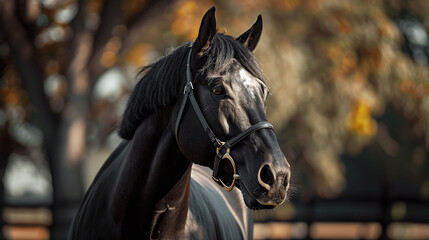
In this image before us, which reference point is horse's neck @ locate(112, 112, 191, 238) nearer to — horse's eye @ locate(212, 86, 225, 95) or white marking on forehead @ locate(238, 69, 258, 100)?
horse's eye @ locate(212, 86, 225, 95)

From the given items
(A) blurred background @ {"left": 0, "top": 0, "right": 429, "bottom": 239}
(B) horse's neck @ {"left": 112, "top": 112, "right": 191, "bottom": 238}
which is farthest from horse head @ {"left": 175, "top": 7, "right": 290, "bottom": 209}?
(A) blurred background @ {"left": 0, "top": 0, "right": 429, "bottom": 239}

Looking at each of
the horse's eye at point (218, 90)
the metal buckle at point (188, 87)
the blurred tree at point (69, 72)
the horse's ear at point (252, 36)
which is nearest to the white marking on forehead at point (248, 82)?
the horse's eye at point (218, 90)

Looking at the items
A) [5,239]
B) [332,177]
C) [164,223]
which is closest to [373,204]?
[332,177]

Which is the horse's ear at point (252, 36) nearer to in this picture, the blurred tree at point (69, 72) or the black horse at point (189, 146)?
the black horse at point (189, 146)

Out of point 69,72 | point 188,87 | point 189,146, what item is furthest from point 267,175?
point 69,72

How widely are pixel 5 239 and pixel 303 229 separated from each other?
17.2 feet

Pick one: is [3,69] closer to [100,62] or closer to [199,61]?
[100,62]

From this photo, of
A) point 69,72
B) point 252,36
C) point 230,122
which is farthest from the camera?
point 69,72

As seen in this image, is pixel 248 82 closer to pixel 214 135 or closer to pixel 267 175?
pixel 214 135

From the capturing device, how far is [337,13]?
359 inches

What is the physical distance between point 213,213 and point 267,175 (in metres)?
0.93

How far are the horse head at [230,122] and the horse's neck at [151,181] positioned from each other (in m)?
0.13

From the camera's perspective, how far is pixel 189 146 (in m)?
2.31

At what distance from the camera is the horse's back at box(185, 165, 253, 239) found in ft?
8.74
